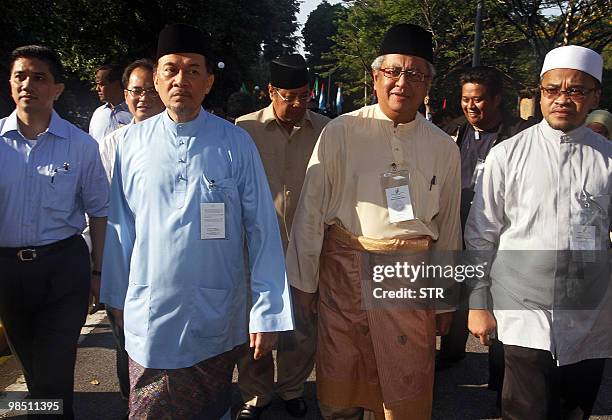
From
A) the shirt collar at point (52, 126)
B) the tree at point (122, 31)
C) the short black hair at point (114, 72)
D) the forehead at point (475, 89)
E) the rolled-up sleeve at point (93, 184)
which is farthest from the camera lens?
the tree at point (122, 31)

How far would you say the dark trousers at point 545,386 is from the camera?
111 inches

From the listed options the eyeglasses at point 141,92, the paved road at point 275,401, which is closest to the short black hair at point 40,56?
the eyeglasses at point 141,92

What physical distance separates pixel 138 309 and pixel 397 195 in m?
1.36

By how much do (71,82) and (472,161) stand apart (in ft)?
64.0

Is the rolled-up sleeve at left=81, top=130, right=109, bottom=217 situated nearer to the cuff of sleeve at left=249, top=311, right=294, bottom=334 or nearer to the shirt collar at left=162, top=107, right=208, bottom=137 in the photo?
the shirt collar at left=162, top=107, right=208, bottom=137

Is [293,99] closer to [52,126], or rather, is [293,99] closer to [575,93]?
[52,126]

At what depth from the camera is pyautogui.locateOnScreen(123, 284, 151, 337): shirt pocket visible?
2580 mm

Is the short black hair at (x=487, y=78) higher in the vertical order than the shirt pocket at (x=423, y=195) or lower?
higher

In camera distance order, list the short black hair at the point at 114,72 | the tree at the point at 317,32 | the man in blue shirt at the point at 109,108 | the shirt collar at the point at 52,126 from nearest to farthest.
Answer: the shirt collar at the point at 52,126 → the man in blue shirt at the point at 109,108 → the short black hair at the point at 114,72 → the tree at the point at 317,32

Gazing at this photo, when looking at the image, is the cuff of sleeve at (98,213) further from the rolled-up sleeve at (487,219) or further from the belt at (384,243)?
the rolled-up sleeve at (487,219)

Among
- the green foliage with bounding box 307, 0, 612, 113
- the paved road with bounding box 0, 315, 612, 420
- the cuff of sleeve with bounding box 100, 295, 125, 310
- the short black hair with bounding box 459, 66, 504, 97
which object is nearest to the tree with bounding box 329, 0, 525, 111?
the green foliage with bounding box 307, 0, 612, 113

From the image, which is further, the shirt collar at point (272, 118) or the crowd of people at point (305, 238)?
the shirt collar at point (272, 118)

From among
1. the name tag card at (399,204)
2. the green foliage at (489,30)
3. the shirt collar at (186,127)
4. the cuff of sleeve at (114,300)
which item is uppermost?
the green foliage at (489,30)

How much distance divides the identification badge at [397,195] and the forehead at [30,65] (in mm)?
1875
